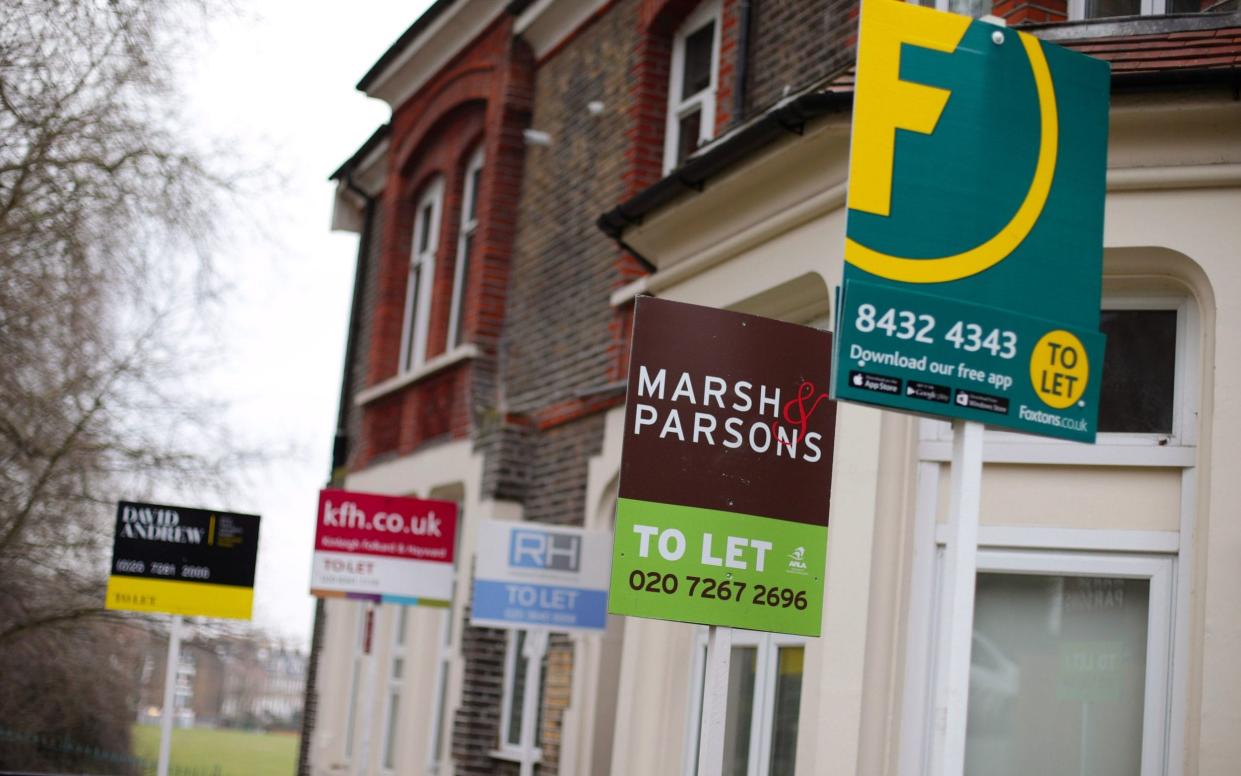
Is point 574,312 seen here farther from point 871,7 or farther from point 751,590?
point 871,7

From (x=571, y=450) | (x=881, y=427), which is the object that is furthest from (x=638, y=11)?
(x=881, y=427)

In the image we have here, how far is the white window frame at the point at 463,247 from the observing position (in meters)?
17.5

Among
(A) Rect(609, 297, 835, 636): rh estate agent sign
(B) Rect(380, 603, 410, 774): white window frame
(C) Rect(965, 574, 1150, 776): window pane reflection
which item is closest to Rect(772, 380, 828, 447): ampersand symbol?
(A) Rect(609, 297, 835, 636): rh estate agent sign

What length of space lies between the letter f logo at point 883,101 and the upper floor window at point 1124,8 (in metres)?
3.93

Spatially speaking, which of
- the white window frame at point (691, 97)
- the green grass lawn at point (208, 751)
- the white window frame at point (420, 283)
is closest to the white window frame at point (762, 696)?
the white window frame at point (691, 97)

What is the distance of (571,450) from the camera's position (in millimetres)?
13828

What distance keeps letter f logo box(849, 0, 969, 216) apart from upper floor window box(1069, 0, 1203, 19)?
12.9 feet

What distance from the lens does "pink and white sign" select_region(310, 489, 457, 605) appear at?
13.0m

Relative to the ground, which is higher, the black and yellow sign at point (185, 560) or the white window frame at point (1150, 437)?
the white window frame at point (1150, 437)

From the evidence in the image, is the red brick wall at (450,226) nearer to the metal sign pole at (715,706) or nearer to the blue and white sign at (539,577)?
the blue and white sign at (539,577)

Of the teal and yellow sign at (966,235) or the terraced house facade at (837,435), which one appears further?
the terraced house facade at (837,435)

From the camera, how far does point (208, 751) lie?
60.3 feet

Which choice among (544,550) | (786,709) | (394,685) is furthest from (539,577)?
(394,685)

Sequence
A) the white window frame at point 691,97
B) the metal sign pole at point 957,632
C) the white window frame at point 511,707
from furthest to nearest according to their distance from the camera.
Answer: the white window frame at point 511,707, the white window frame at point 691,97, the metal sign pole at point 957,632
